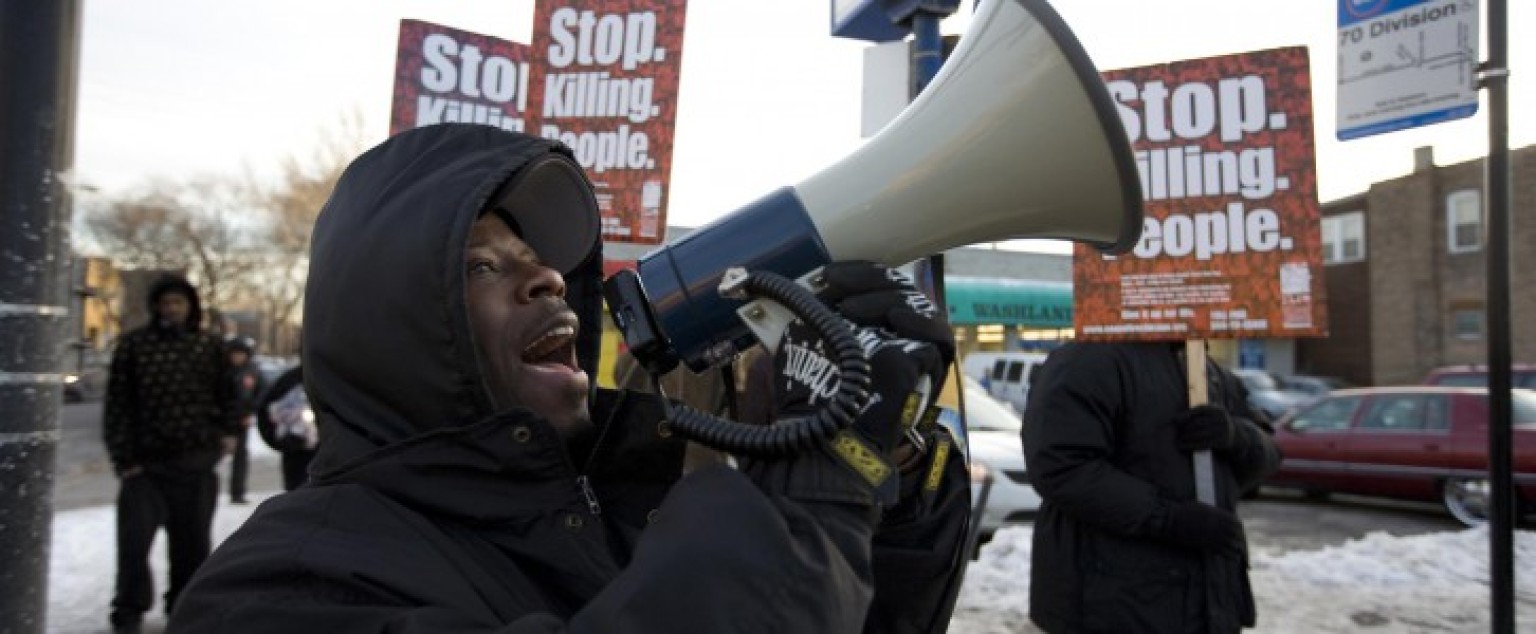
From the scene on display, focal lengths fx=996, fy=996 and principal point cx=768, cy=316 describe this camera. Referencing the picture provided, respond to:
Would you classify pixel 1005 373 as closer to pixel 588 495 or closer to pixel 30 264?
pixel 30 264

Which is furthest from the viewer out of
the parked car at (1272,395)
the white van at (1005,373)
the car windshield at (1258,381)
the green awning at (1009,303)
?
the green awning at (1009,303)

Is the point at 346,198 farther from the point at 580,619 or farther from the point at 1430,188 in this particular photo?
the point at 1430,188

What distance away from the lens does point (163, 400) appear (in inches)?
185

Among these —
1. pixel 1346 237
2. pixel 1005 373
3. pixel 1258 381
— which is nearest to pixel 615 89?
pixel 1005 373

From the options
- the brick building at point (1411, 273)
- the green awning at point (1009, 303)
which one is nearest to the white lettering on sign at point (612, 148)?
the green awning at point (1009, 303)

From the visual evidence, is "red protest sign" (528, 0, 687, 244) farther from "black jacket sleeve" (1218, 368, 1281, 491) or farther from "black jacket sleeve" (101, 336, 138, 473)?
"black jacket sleeve" (101, 336, 138, 473)

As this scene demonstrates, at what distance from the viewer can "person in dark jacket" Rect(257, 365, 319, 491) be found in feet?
19.0

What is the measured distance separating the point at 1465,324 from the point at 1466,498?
19445 mm

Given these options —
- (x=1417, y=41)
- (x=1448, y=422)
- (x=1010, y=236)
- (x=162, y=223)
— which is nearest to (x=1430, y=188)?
(x=1448, y=422)

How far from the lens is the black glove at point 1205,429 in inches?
108

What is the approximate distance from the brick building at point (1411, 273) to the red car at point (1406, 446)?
50.0ft

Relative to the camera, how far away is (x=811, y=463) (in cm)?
109

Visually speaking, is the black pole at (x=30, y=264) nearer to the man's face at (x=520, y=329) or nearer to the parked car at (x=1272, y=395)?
the man's face at (x=520, y=329)

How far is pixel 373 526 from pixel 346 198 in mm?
475
